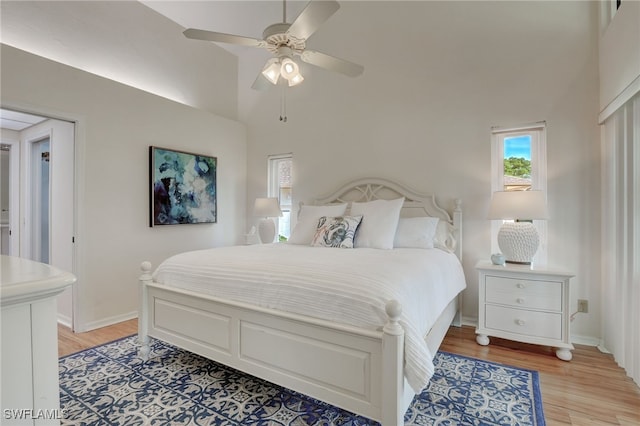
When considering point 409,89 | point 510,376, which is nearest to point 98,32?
point 409,89

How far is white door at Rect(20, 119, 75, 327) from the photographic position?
10.1 ft

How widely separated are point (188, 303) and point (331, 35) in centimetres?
372

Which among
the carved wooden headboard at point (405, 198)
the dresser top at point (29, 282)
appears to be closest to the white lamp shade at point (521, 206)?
the carved wooden headboard at point (405, 198)

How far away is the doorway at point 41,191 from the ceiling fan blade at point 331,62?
2.45 meters

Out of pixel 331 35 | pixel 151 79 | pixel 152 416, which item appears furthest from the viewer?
pixel 331 35

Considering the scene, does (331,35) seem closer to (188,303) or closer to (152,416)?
(188,303)

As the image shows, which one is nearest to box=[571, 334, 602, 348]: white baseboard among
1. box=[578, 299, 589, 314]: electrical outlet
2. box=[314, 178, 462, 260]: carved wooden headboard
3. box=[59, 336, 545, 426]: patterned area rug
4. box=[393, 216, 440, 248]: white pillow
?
box=[578, 299, 589, 314]: electrical outlet

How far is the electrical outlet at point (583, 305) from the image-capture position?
274 centimetres

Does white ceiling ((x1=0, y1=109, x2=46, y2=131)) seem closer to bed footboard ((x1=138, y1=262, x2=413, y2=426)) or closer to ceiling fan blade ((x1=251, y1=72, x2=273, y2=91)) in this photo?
ceiling fan blade ((x1=251, y1=72, x2=273, y2=91))

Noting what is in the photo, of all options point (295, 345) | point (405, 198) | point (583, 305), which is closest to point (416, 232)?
point (405, 198)

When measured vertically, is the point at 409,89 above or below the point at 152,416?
above

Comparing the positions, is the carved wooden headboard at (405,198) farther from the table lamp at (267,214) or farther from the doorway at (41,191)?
the doorway at (41,191)

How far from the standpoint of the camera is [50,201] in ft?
10.8

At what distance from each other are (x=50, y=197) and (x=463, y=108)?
14.7 feet
